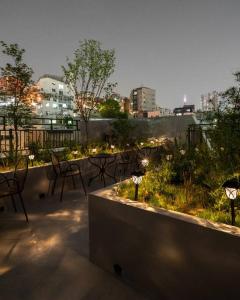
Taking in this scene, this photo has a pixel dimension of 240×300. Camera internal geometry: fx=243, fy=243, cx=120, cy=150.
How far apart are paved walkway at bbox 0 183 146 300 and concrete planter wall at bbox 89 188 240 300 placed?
0.57 ft

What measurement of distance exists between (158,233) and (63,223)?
2.07 metres

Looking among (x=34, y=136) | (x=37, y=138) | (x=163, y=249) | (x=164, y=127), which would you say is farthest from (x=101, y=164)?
(x=164, y=127)

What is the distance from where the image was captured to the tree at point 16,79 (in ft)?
20.1

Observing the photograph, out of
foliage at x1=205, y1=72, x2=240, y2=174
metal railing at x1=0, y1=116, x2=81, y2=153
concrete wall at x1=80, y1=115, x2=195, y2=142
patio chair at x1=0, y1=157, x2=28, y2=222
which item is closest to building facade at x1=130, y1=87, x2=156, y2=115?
concrete wall at x1=80, y1=115, x2=195, y2=142

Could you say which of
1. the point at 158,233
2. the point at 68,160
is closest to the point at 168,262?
the point at 158,233

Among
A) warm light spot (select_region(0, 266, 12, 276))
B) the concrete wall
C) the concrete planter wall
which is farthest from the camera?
the concrete wall

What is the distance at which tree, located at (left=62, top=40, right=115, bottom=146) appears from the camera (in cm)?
809

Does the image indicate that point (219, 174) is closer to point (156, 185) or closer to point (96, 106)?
point (156, 185)

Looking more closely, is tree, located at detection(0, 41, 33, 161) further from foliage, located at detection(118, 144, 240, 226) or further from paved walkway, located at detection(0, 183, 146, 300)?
foliage, located at detection(118, 144, 240, 226)

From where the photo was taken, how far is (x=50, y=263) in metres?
2.55

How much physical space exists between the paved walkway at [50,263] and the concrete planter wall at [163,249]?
0.57 feet

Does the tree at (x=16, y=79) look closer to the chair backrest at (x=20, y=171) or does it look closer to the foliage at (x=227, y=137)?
the chair backrest at (x=20, y=171)

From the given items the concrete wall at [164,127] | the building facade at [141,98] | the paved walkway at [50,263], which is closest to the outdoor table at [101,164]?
the paved walkway at [50,263]

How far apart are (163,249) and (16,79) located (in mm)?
5797
